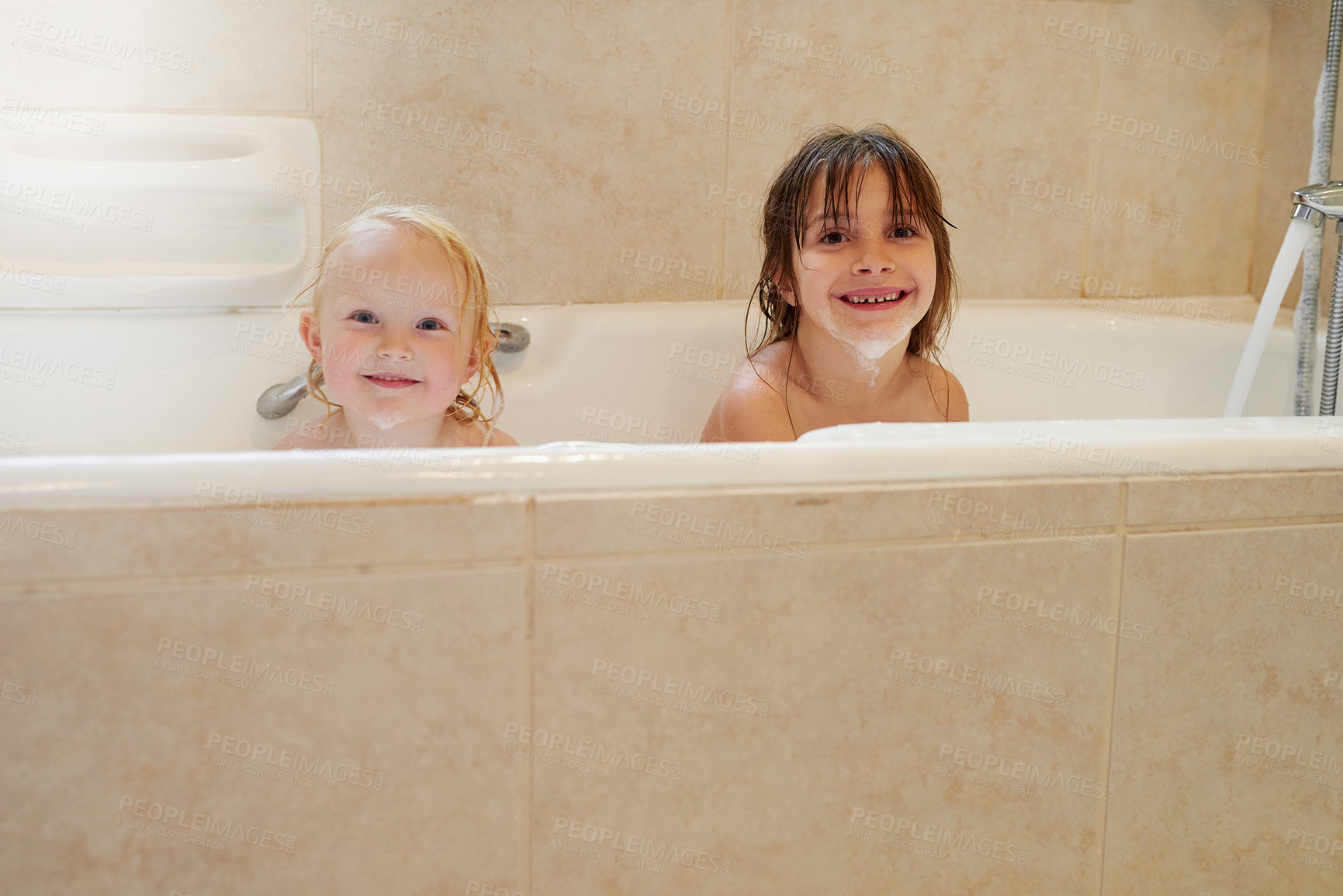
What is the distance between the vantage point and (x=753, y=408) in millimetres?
1212

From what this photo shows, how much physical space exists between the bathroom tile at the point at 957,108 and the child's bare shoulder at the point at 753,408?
32cm

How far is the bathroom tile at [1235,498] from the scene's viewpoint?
2.55 ft

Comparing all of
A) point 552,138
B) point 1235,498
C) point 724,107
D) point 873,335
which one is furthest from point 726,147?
point 1235,498

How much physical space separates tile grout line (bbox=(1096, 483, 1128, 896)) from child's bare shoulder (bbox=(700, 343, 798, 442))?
0.47 m

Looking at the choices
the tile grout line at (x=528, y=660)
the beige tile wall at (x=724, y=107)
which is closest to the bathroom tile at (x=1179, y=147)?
the beige tile wall at (x=724, y=107)

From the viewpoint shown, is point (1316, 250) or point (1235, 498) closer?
point (1235, 498)

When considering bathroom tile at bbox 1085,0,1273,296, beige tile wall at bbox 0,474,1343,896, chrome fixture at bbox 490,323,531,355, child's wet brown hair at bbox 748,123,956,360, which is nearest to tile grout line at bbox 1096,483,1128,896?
beige tile wall at bbox 0,474,1343,896

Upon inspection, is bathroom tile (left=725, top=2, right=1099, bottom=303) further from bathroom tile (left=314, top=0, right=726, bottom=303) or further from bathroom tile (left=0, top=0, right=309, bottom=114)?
bathroom tile (left=0, top=0, right=309, bottom=114)

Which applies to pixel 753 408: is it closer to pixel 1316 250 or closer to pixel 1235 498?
pixel 1235 498

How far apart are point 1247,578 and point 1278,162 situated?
1.11 metres

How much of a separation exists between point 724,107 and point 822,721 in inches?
38.5

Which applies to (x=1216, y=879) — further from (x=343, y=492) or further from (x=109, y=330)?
(x=109, y=330)

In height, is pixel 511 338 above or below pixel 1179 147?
below

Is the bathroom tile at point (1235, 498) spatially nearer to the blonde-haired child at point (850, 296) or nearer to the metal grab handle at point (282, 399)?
the blonde-haired child at point (850, 296)
